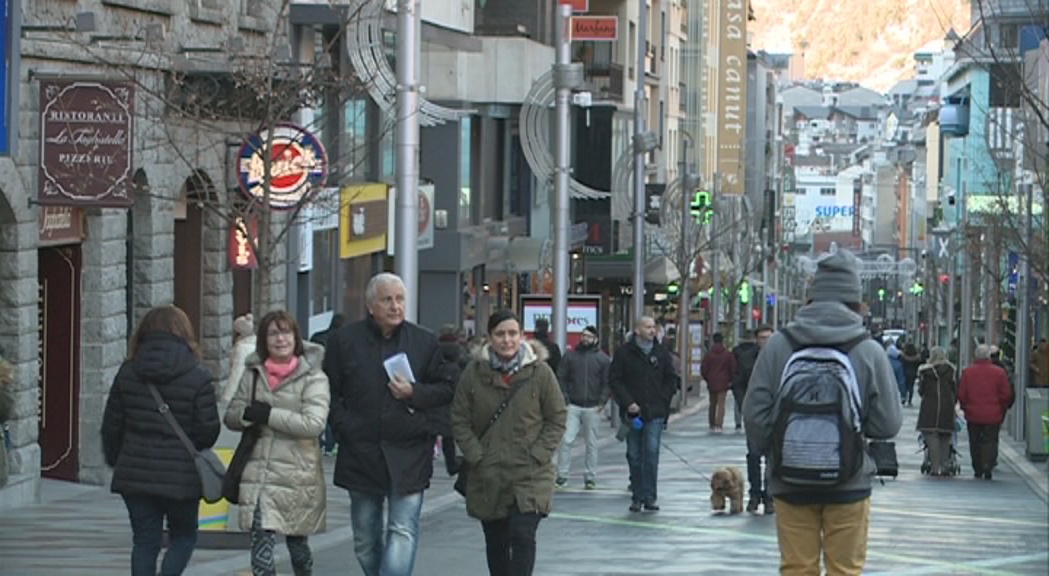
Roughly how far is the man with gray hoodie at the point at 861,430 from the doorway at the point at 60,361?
13.2 m

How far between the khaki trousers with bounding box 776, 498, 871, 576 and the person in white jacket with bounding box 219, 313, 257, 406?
3.57 m

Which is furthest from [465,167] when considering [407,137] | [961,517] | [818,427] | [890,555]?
[818,427]

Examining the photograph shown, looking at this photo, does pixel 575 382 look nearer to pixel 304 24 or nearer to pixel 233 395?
pixel 304 24

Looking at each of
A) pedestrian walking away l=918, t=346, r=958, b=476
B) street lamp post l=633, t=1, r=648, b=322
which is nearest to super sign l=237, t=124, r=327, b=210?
pedestrian walking away l=918, t=346, r=958, b=476

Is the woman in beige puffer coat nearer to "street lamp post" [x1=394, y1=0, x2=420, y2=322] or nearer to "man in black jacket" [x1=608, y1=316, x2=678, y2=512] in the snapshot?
"street lamp post" [x1=394, y1=0, x2=420, y2=322]

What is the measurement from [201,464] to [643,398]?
10038 mm

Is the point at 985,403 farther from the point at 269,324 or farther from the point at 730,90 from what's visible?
the point at 730,90

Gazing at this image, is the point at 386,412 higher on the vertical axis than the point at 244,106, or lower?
lower

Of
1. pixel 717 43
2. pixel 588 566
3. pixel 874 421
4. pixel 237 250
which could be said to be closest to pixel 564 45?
pixel 237 250

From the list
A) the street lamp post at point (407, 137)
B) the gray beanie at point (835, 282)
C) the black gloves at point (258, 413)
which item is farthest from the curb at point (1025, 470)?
the gray beanie at point (835, 282)

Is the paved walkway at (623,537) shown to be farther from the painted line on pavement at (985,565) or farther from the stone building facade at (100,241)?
the stone building facade at (100,241)

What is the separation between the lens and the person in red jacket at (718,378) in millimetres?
41062

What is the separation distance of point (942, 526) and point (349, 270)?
1764 centimetres

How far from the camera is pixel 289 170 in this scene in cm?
2080
